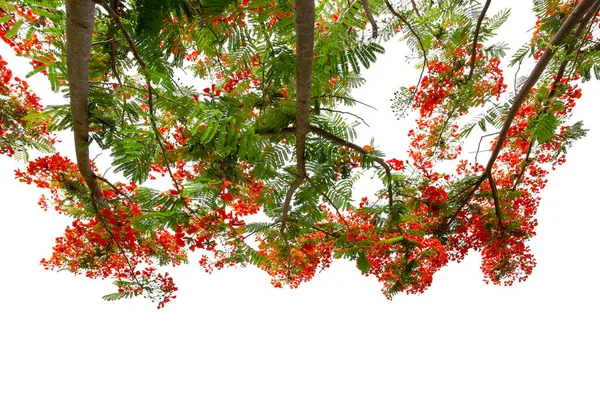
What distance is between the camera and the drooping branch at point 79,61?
2.81 ft

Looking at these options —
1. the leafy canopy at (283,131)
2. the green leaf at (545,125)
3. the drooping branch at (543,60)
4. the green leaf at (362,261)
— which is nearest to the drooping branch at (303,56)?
the leafy canopy at (283,131)

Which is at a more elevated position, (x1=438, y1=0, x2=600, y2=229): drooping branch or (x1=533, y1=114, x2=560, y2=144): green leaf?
(x1=438, y1=0, x2=600, y2=229): drooping branch

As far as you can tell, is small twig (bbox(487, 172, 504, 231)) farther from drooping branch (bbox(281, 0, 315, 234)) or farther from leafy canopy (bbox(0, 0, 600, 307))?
drooping branch (bbox(281, 0, 315, 234))

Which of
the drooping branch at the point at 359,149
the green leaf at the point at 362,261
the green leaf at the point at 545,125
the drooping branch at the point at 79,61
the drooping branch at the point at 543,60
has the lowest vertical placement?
the drooping branch at the point at 79,61

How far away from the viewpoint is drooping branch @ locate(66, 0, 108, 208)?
86 centimetres

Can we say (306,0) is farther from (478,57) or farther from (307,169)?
(478,57)

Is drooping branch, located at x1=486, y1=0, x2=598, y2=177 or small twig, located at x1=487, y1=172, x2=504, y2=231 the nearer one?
drooping branch, located at x1=486, y1=0, x2=598, y2=177

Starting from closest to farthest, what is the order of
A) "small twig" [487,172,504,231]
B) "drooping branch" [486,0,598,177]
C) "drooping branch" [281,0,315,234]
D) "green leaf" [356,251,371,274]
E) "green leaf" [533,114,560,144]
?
"drooping branch" [281,0,315,234] → "green leaf" [533,114,560,144] → "drooping branch" [486,0,598,177] → "green leaf" [356,251,371,274] → "small twig" [487,172,504,231]

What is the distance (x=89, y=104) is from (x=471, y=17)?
2.46 metres

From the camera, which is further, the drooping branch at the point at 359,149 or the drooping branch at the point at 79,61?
the drooping branch at the point at 359,149

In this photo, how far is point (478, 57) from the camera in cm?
242

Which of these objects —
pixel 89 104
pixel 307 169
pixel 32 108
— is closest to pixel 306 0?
pixel 89 104

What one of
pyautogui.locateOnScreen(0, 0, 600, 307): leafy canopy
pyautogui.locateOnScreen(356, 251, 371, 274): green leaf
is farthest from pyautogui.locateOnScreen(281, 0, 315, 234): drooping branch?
pyautogui.locateOnScreen(356, 251, 371, 274): green leaf

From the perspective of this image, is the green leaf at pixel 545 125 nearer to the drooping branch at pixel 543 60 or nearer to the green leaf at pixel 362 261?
the drooping branch at pixel 543 60
